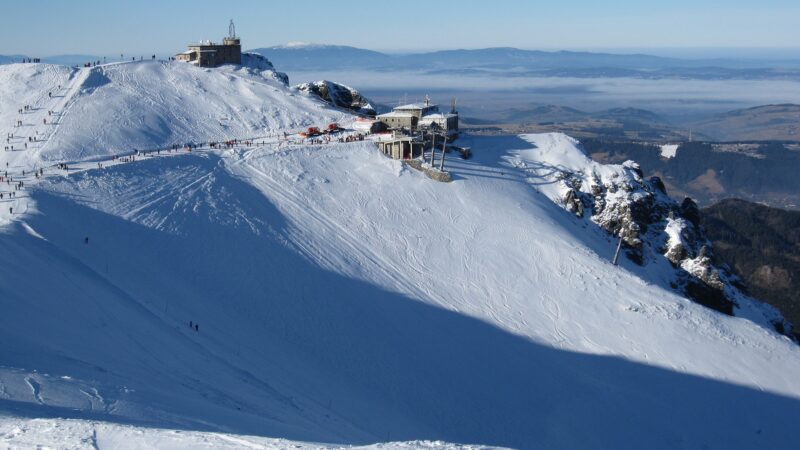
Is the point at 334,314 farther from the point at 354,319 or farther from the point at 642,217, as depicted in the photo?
the point at 642,217

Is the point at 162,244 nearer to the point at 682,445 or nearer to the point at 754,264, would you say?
the point at 682,445

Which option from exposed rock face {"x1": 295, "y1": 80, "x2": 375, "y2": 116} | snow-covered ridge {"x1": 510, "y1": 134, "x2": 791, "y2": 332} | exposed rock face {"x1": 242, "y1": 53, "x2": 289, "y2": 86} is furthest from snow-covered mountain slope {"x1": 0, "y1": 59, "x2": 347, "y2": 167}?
snow-covered ridge {"x1": 510, "y1": 134, "x2": 791, "y2": 332}

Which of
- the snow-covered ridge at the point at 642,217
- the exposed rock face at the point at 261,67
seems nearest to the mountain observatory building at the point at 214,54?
the exposed rock face at the point at 261,67

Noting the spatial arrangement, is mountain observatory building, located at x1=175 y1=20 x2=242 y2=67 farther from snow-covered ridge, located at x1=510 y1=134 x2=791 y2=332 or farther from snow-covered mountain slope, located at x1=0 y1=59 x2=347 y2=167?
snow-covered ridge, located at x1=510 y1=134 x2=791 y2=332

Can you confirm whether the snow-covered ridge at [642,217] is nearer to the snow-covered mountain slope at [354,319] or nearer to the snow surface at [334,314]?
the snow surface at [334,314]

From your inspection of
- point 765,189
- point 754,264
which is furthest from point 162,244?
point 765,189
